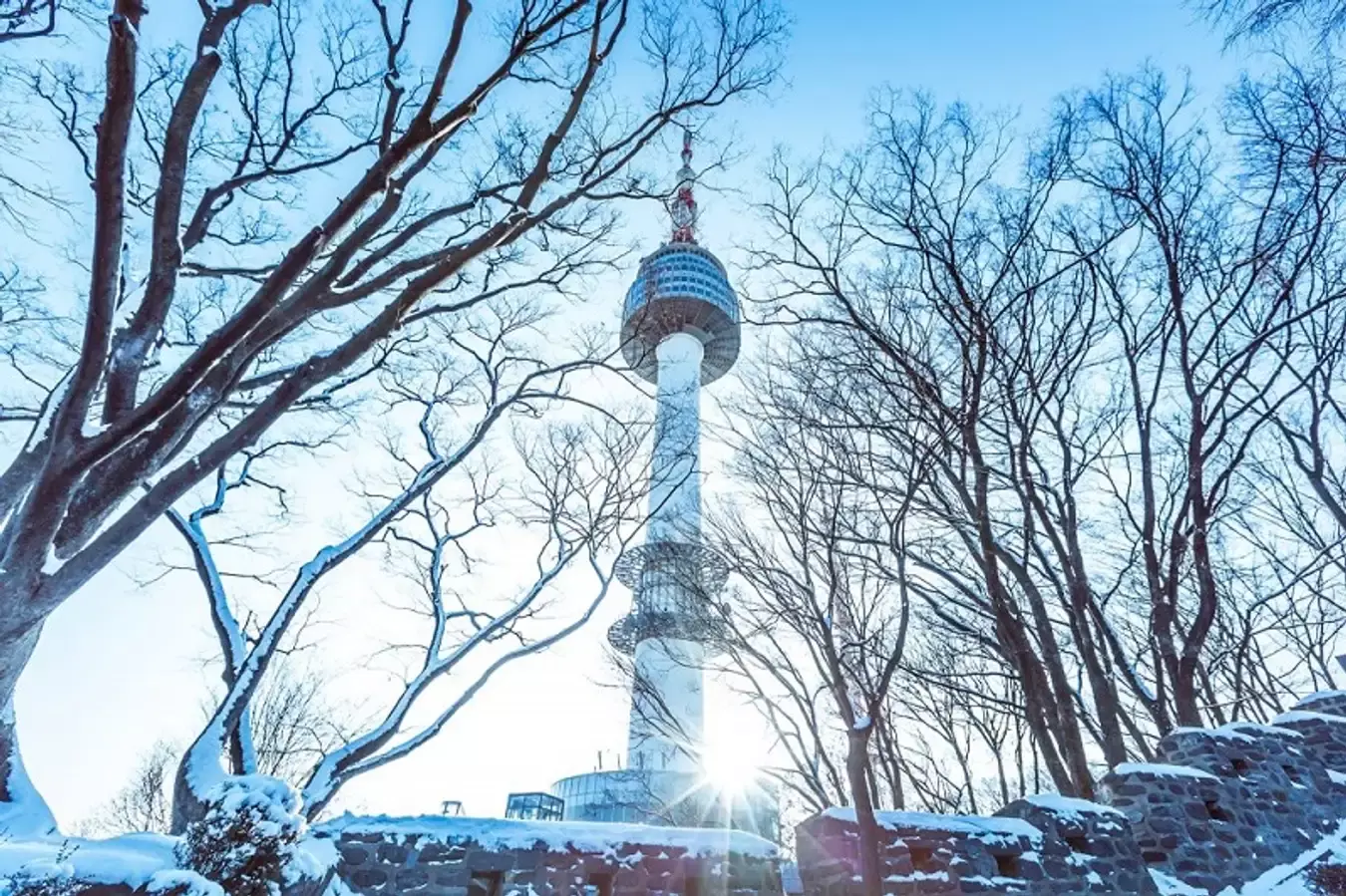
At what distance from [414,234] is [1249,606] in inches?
569

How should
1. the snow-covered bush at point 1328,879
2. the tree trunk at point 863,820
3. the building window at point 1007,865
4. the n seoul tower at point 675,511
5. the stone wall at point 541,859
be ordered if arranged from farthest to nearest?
the n seoul tower at point 675,511 → the snow-covered bush at point 1328,879 → the building window at point 1007,865 → the tree trunk at point 863,820 → the stone wall at point 541,859

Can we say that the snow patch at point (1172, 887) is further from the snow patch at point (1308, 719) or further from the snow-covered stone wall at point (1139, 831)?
the snow patch at point (1308, 719)

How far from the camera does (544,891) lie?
4277mm

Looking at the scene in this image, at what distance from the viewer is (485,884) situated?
4.25 m

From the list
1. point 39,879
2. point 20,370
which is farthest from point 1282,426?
point 20,370

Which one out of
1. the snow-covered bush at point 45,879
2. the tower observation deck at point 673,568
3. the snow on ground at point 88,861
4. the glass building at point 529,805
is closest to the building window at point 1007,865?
the tower observation deck at point 673,568

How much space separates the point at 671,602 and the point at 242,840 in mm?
10540

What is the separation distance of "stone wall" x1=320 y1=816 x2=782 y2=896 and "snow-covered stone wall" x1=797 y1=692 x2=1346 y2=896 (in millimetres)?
678

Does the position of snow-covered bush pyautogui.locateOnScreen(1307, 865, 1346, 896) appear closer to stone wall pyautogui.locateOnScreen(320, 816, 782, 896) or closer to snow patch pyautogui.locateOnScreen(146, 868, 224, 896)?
stone wall pyautogui.locateOnScreen(320, 816, 782, 896)

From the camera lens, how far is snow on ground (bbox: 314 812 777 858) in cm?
430

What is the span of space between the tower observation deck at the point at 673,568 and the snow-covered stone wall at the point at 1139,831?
13.1 feet

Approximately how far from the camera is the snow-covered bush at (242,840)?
3.03 m

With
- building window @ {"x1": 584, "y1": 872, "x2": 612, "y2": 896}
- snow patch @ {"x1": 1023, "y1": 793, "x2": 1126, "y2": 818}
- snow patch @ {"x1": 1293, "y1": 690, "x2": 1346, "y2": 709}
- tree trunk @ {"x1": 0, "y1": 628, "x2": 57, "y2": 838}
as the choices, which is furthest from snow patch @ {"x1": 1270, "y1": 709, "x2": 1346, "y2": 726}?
tree trunk @ {"x1": 0, "y1": 628, "x2": 57, "y2": 838}

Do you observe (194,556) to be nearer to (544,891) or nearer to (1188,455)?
(544,891)
